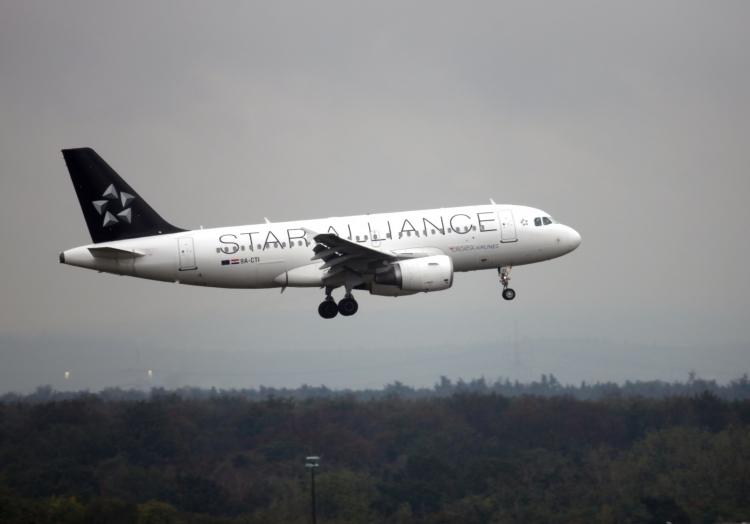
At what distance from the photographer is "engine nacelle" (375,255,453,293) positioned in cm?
4216

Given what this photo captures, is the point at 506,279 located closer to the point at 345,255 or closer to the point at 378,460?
the point at 345,255

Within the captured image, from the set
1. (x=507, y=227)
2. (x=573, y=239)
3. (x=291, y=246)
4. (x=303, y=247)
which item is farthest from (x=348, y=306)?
(x=573, y=239)

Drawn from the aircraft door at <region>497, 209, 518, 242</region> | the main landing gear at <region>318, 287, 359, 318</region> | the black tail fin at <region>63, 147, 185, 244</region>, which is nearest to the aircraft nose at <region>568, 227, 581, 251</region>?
the aircraft door at <region>497, 209, 518, 242</region>

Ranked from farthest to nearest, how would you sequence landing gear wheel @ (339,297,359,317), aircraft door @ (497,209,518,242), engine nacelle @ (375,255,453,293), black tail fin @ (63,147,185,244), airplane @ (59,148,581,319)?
aircraft door @ (497,209,518,242)
landing gear wheel @ (339,297,359,317)
black tail fin @ (63,147,185,244)
airplane @ (59,148,581,319)
engine nacelle @ (375,255,453,293)

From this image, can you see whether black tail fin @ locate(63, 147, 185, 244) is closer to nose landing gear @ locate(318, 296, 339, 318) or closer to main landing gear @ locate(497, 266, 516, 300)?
nose landing gear @ locate(318, 296, 339, 318)

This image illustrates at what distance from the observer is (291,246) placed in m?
43.6

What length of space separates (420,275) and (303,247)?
625cm

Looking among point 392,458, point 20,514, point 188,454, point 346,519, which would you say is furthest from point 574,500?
point 20,514

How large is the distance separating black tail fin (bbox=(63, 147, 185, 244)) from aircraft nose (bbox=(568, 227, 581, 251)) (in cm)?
2143

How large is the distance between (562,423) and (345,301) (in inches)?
3672

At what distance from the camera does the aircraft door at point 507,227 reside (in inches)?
1791

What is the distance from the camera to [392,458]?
124 metres


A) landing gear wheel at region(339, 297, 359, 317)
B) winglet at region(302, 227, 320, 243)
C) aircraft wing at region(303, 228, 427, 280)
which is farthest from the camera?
landing gear wheel at region(339, 297, 359, 317)

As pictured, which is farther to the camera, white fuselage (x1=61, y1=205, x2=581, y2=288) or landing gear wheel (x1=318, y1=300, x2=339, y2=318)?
landing gear wheel (x1=318, y1=300, x2=339, y2=318)
